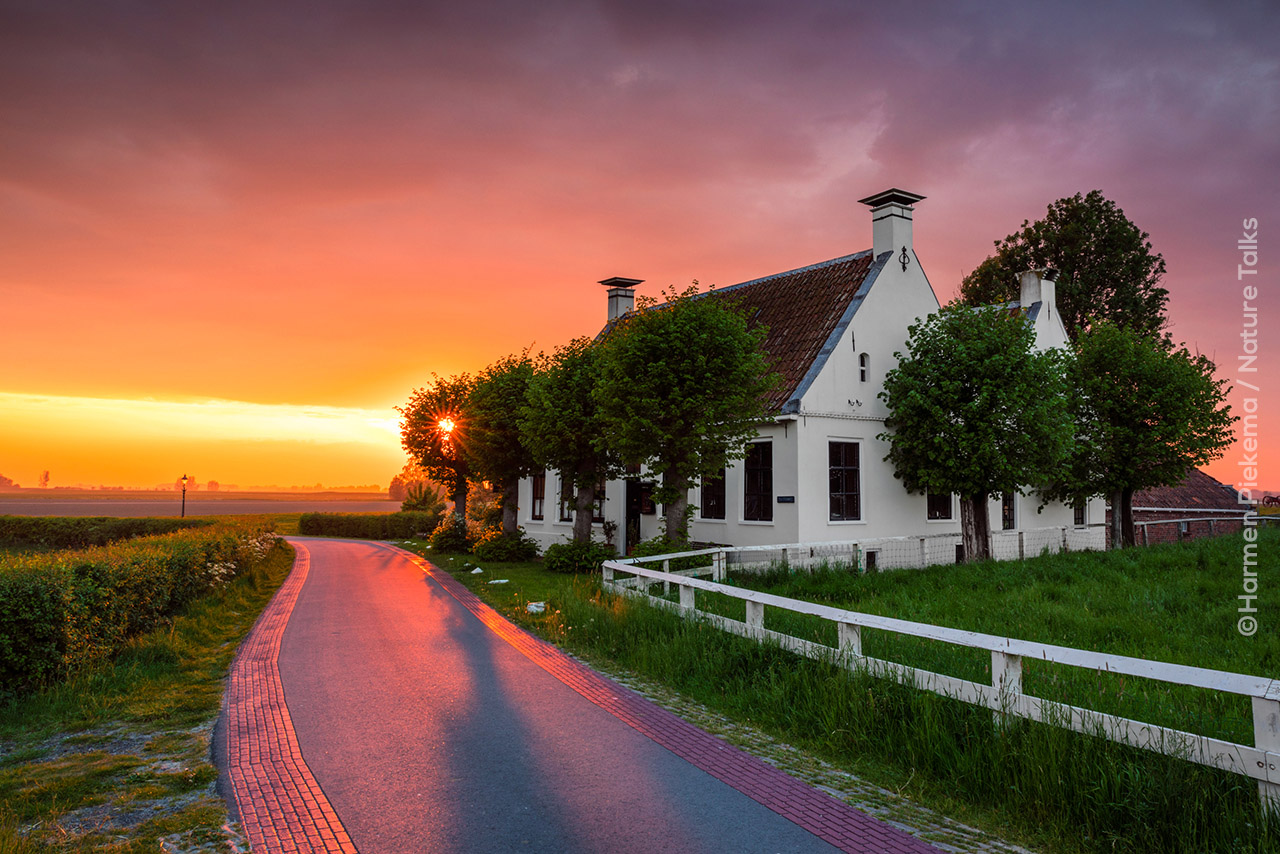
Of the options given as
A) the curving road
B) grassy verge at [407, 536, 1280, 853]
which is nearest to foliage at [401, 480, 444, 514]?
grassy verge at [407, 536, 1280, 853]

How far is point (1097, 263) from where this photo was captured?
129 feet

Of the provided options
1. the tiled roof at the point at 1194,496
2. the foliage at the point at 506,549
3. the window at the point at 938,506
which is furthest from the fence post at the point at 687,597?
the tiled roof at the point at 1194,496

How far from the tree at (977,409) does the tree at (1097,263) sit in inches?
776

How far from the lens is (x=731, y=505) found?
2156 cm

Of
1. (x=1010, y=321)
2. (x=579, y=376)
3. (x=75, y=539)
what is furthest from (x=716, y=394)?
(x=75, y=539)

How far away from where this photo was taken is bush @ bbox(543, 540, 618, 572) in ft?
71.9

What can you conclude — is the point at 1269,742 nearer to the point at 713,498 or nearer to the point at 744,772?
the point at 744,772

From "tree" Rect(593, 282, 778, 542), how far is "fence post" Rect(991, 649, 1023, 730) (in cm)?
1181

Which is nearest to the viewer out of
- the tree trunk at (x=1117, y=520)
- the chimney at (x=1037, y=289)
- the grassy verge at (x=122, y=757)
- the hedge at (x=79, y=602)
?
the grassy verge at (x=122, y=757)

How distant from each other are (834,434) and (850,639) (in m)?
13.5

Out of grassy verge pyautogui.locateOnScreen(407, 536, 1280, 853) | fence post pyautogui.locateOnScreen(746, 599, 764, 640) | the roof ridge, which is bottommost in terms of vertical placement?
grassy verge pyautogui.locateOnScreen(407, 536, 1280, 853)

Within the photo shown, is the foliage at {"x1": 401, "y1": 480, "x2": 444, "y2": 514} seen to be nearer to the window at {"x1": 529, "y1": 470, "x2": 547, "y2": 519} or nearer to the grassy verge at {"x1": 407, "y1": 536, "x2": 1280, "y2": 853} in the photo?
the window at {"x1": 529, "y1": 470, "x2": 547, "y2": 519}

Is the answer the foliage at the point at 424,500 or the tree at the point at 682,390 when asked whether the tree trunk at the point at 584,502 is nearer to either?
the tree at the point at 682,390

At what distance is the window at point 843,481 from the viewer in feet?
68.3
